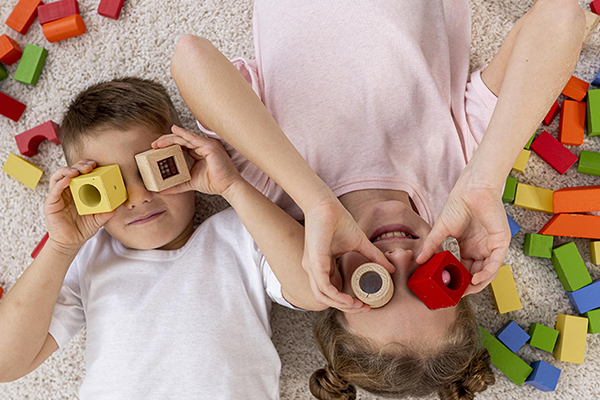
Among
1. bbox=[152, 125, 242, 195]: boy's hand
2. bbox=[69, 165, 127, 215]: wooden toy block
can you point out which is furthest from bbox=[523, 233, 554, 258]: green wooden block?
bbox=[69, 165, 127, 215]: wooden toy block

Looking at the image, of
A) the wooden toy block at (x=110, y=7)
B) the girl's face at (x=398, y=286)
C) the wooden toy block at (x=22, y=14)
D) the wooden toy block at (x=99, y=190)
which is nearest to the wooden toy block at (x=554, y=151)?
the girl's face at (x=398, y=286)

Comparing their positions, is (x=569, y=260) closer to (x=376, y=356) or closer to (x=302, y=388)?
(x=376, y=356)

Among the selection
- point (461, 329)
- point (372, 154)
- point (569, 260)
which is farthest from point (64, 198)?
point (569, 260)

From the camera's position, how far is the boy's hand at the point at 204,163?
0.86 m

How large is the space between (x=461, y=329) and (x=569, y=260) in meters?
0.44

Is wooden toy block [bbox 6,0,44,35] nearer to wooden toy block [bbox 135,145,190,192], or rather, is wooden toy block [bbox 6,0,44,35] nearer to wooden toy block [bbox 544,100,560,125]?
wooden toy block [bbox 135,145,190,192]

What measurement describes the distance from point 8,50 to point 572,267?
1.49 meters

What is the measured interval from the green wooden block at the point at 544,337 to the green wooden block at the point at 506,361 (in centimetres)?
6

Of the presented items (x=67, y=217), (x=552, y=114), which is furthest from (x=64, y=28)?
(x=552, y=114)

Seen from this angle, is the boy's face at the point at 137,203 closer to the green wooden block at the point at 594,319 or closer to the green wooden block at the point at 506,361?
the green wooden block at the point at 506,361

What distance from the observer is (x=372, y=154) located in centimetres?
93

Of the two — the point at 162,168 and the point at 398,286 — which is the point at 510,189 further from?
the point at 162,168

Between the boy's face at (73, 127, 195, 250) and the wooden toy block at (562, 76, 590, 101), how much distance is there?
949 mm

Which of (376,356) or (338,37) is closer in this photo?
(376,356)
